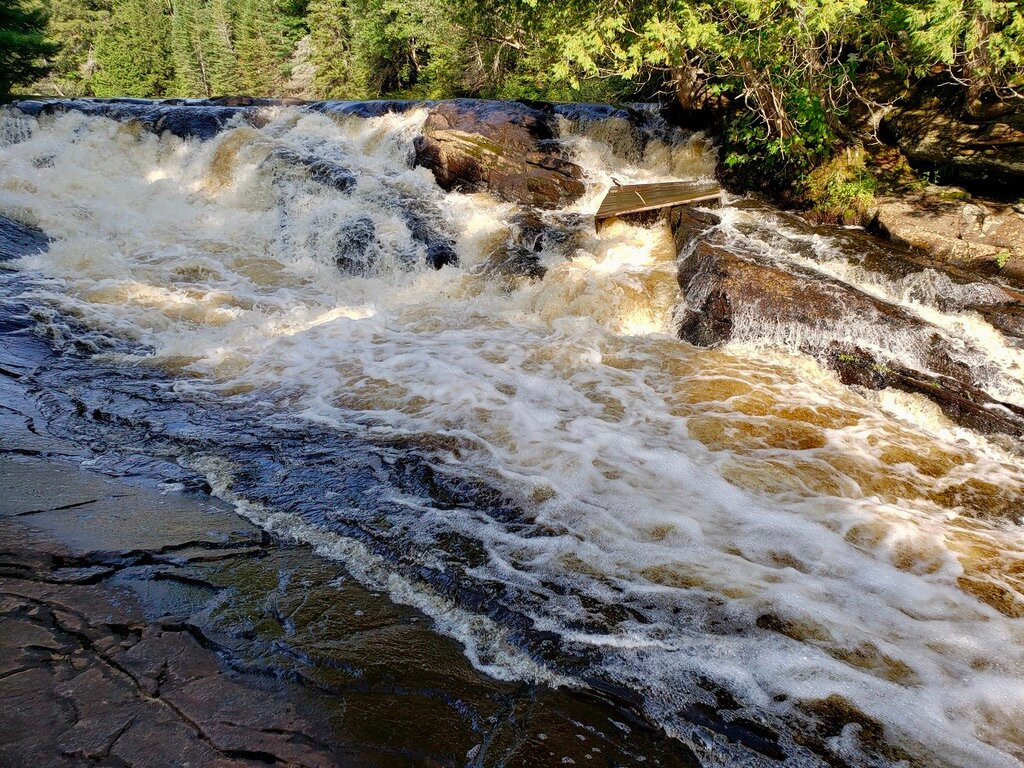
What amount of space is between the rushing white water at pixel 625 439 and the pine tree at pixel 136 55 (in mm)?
46508

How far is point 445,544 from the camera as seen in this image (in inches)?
123

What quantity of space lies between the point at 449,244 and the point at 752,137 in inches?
197

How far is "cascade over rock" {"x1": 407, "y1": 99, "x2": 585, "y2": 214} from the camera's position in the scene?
10.1 metres

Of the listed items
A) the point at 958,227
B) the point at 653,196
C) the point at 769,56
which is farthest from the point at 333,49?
the point at 958,227

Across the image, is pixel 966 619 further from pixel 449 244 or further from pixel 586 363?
pixel 449 244

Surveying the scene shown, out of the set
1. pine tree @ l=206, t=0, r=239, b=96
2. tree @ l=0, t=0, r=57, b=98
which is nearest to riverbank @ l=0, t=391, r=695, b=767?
tree @ l=0, t=0, r=57, b=98

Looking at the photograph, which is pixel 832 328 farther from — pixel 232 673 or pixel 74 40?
pixel 74 40

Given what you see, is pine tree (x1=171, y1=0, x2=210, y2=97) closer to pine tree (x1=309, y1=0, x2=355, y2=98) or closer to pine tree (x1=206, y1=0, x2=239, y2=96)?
pine tree (x1=206, y1=0, x2=239, y2=96)

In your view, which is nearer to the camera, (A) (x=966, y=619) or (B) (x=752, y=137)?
(A) (x=966, y=619)

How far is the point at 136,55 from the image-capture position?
4675cm

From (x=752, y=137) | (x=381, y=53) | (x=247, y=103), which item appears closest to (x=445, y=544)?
(x=752, y=137)

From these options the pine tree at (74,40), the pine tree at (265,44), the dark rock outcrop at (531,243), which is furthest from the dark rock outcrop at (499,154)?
the pine tree at (74,40)

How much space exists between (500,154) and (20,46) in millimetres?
20044

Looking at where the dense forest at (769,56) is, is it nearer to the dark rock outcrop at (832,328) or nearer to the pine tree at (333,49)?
the dark rock outcrop at (832,328)
